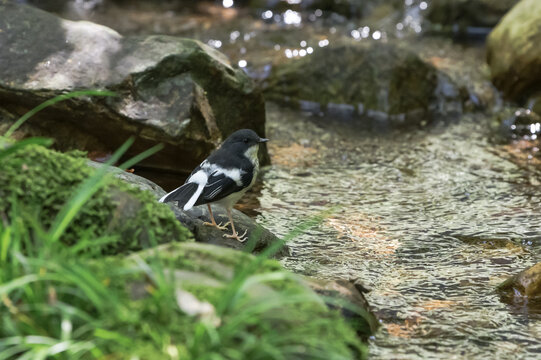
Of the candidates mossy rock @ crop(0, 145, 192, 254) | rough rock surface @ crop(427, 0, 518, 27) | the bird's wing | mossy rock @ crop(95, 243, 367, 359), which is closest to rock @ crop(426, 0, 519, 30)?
rough rock surface @ crop(427, 0, 518, 27)

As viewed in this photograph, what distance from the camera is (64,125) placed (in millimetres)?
6547

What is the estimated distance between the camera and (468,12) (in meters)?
12.2

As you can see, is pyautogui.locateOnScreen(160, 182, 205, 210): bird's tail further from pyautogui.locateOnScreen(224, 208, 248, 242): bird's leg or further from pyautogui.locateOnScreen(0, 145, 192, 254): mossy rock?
pyautogui.locateOnScreen(0, 145, 192, 254): mossy rock

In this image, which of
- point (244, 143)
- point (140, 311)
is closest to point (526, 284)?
point (244, 143)

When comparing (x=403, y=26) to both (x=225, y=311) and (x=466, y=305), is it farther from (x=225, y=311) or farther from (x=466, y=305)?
(x=225, y=311)

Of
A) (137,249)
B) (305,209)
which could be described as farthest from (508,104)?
(137,249)

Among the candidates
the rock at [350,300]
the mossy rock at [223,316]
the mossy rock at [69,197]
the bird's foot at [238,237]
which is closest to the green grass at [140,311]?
the mossy rock at [223,316]

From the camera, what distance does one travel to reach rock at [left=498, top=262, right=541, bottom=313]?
4406 mm

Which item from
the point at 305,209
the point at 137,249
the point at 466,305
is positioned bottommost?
the point at 305,209

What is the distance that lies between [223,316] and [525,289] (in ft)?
8.27

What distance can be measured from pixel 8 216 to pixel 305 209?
3538mm

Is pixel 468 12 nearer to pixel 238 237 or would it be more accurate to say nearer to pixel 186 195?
pixel 238 237

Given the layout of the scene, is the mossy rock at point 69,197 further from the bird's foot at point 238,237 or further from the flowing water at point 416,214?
the bird's foot at point 238,237

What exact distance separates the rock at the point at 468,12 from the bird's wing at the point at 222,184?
8171mm
